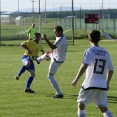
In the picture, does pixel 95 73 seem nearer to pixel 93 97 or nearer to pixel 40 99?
pixel 93 97

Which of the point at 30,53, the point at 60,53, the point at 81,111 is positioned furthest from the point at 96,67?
the point at 30,53

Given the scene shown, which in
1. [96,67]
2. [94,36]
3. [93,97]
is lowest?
[93,97]

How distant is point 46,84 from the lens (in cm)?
1781

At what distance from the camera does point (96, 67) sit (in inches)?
368

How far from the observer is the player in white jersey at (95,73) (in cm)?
932

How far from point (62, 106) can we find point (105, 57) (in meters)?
3.95

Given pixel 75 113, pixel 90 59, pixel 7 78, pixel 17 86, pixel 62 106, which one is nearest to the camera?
pixel 90 59

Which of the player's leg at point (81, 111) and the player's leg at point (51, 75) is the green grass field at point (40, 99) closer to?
the player's leg at point (51, 75)

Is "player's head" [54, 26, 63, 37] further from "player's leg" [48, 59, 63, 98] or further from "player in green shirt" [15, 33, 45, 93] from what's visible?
"player in green shirt" [15, 33, 45, 93]

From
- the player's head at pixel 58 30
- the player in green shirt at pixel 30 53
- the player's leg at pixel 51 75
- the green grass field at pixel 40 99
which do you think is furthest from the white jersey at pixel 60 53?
the player in green shirt at pixel 30 53

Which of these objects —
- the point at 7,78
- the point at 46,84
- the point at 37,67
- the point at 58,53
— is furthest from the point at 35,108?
the point at 37,67

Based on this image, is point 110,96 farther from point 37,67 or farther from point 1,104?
point 37,67

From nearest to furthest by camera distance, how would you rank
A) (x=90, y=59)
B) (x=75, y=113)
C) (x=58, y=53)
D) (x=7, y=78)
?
(x=90, y=59), (x=75, y=113), (x=58, y=53), (x=7, y=78)

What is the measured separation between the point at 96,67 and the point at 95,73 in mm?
109
